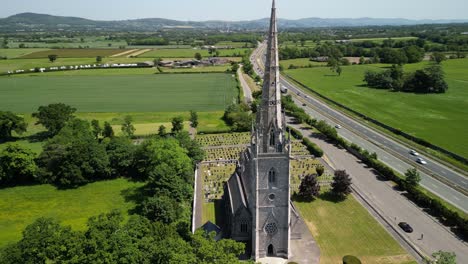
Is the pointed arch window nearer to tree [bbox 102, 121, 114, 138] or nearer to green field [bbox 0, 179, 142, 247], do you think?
green field [bbox 0, 179, 142, 247]

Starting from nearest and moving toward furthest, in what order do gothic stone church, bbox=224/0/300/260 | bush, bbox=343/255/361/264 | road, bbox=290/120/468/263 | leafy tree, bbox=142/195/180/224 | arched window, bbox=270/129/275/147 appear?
gothic stone church, bbox=224/0/300/260 < arched window, bbox=270/129/275/147 < bush, bbox=343/255/361/264 < road, bbox=290/120/468/263 < leafy tree, bbox=142/195/180/224

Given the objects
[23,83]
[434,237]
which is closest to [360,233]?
[434,237]

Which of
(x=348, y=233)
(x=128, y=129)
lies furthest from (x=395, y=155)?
(x=128, y=129)

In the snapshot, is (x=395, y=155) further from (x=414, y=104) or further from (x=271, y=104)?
(x=414, y=104)

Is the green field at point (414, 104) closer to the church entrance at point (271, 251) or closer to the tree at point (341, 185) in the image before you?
the tree at point (341, 185)

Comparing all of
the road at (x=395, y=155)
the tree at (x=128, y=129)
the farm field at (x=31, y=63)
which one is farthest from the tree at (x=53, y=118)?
the farm field at (x=31, y=63)

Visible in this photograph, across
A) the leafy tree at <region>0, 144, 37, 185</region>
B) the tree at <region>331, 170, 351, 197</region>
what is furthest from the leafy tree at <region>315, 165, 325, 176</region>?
the leafy tree at <region>0, 144, 37, 185</region>
